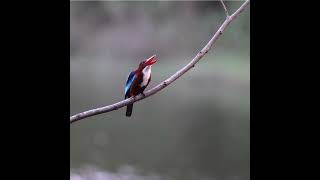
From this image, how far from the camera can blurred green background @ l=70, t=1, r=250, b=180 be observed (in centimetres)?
584

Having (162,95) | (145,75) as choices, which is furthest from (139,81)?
(162,95)

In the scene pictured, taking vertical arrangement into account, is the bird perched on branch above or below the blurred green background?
below

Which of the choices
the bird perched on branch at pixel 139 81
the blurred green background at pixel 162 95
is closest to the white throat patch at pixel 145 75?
the bird perched on branch at pixel 139 81

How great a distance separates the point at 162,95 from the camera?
9.52m

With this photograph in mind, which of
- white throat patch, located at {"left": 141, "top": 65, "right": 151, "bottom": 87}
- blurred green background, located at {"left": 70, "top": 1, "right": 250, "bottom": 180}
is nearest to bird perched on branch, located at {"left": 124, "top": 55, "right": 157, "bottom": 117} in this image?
white throat patch, located at {"left": 141, "top": 65, "right": 151, "bottom": 87}

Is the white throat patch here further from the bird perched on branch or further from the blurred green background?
the blurred green background

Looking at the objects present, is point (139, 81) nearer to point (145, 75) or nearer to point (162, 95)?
point (145, 75)

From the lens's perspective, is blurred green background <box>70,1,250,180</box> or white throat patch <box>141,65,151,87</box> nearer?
white throat patch <box>141,65,151,87</box>
